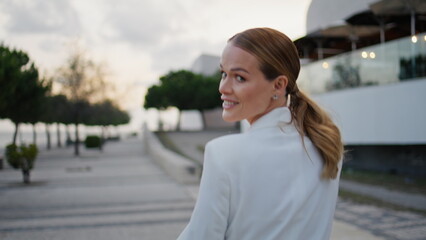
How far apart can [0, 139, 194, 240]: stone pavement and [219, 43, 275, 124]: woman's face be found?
5203 mm

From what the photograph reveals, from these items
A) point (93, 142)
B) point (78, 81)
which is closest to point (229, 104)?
point (78, 81)

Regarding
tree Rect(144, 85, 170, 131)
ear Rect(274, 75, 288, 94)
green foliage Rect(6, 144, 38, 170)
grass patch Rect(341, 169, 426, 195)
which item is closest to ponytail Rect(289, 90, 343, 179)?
ear Rect(274, 75, 288, 94)

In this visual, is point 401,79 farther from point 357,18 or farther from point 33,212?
point 33,212

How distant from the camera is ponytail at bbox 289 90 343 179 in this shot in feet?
4.12

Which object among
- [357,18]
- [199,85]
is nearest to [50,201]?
[357,18]

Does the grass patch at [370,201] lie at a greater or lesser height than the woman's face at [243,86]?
lesser

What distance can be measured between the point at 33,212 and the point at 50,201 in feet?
4.50

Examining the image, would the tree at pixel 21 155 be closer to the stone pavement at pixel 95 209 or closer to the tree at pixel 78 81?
the stone pavement at pixel 95 209

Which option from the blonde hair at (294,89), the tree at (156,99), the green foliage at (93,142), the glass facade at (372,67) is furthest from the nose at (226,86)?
the tree at (156,99)

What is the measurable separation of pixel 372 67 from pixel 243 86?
12.2 metres

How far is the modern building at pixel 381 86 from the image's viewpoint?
36.0ft

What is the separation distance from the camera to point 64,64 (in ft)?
97.9

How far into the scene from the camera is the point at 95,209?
8703 mm

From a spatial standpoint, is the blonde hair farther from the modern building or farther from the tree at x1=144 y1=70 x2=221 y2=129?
the tree at x1=144 y1=70 x2=221 y2=129
